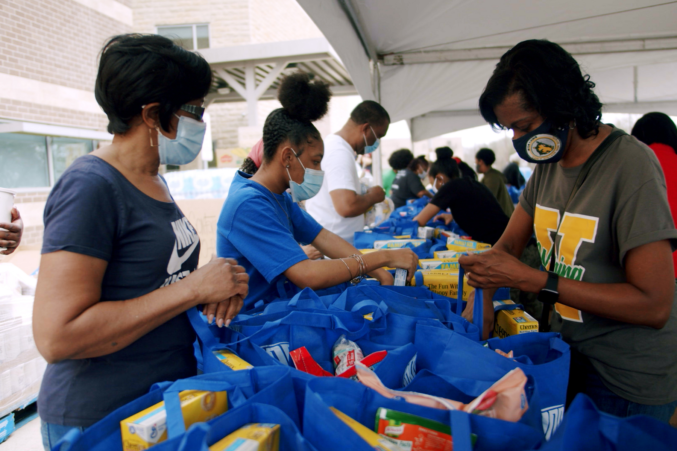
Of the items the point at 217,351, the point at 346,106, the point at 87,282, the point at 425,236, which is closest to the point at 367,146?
the point at 425,236

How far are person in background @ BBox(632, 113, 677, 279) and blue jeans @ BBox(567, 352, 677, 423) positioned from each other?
1894 mm

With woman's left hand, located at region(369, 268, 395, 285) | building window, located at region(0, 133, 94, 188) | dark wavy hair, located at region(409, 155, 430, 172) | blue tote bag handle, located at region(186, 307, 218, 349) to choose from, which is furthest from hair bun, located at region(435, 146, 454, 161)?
building window, located at region(0, 133, 94, 188)

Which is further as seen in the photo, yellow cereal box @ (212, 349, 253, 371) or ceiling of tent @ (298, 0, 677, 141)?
ceiling of tent @ (298, 0, 677, 141)

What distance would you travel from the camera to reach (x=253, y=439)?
76 cm

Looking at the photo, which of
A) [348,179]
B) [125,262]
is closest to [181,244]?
[125,262]

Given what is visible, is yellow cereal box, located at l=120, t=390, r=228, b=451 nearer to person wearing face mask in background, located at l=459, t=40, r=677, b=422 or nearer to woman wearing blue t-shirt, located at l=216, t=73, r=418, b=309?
woman wearing blue t-shirt, located at l=216, t=73, r=418, b=309

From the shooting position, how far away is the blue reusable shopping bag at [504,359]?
1.00 metres

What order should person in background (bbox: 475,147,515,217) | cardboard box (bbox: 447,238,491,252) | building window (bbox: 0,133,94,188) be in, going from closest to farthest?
cardboard box (bbox: 447,238,491,252) → person in background (bbox: 475,147,515,217) → building window (bbox: 0,133,94,188)

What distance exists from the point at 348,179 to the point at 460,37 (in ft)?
6.90

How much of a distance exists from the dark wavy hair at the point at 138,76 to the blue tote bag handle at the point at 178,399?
658mm

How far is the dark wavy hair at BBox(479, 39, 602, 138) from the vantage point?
1.30 m

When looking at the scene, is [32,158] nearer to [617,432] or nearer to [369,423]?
[369,423]

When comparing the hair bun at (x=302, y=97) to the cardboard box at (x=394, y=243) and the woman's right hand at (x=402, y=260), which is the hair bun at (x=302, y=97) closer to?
the woman's right hand at (x=402, y=260)

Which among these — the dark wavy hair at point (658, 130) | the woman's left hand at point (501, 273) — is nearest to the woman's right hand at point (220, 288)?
the woman's left hand at point (501, 273)
